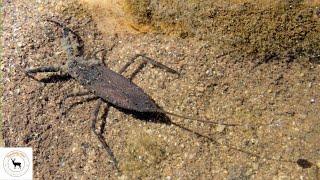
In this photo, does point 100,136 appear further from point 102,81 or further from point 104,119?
point 102,81

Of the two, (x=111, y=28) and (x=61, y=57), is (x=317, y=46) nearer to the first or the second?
(x=111, y=28)

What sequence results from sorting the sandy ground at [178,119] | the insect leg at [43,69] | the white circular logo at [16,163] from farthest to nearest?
the insect leg at [43,69] < the white circular logo at [16,163] < the sandy ground at [178,119]

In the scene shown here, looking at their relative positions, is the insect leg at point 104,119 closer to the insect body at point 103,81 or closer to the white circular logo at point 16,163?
the insect body at point 103,81

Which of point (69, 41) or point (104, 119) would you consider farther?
point (69, 41)

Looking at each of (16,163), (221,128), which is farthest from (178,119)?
(16,163)

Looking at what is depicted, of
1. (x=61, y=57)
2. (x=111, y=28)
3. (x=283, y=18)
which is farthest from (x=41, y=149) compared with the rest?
(x=283, y=18)

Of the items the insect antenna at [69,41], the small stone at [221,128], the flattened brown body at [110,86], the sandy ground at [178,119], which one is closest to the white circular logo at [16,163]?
the sandy ground at [178,119]
